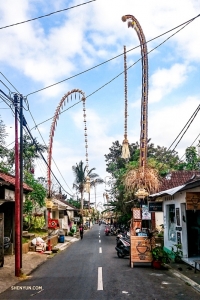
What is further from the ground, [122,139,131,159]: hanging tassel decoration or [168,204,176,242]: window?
[122,139,131,159]: hanging tassel decoration

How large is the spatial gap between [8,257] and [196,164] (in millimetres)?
29116

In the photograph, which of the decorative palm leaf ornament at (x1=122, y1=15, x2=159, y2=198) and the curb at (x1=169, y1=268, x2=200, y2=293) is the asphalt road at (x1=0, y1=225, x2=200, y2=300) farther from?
the decorative palm leaf ornament at (x1=122, y1=15, x2=159, y2=198)

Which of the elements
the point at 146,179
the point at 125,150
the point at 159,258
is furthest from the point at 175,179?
the point at 159,258

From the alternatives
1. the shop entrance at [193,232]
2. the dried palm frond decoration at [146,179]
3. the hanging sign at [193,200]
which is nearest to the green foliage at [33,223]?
the dried palm frond decoration at [146,179]

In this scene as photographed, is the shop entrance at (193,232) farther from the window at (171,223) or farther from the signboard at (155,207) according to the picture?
the signboard at (155,207)

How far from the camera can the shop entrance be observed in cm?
1577

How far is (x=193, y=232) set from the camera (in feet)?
52.5

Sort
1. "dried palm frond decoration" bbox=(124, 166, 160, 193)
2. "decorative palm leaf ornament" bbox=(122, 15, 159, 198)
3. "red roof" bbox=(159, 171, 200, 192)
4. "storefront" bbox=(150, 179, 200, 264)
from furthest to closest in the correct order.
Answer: "red roof" bbox=(159, 171, 200, 192) < "dried palm frond decoration" bbox=(124, 166, 160, 193) < "decorative palm leaf ornament" bbox=(122, 15, 159, 198) < "storefront" bbox=(150, 179, 200, 264)

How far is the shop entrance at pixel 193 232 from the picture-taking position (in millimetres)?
15766

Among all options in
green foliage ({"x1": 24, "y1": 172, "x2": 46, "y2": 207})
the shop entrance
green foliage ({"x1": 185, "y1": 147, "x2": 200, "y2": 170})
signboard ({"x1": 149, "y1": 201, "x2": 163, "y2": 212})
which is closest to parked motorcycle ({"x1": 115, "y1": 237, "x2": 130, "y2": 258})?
signboard ({"x1": 149, "y1": 201, "x2": 163, "y2": 212})

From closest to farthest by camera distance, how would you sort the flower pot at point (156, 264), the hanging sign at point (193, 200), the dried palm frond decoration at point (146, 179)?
the hanging sign at point (193, 200)
the flower pot at point (156, 264)
the dried palm frond decoration at point (146, 179)

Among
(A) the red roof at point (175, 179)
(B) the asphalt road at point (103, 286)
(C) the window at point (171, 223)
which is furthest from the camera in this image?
(A) the red roof at point (175, 179)

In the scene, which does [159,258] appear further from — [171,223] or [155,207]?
[155,207]

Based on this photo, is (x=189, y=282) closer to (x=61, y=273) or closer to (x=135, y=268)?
(x=135, y=268)
